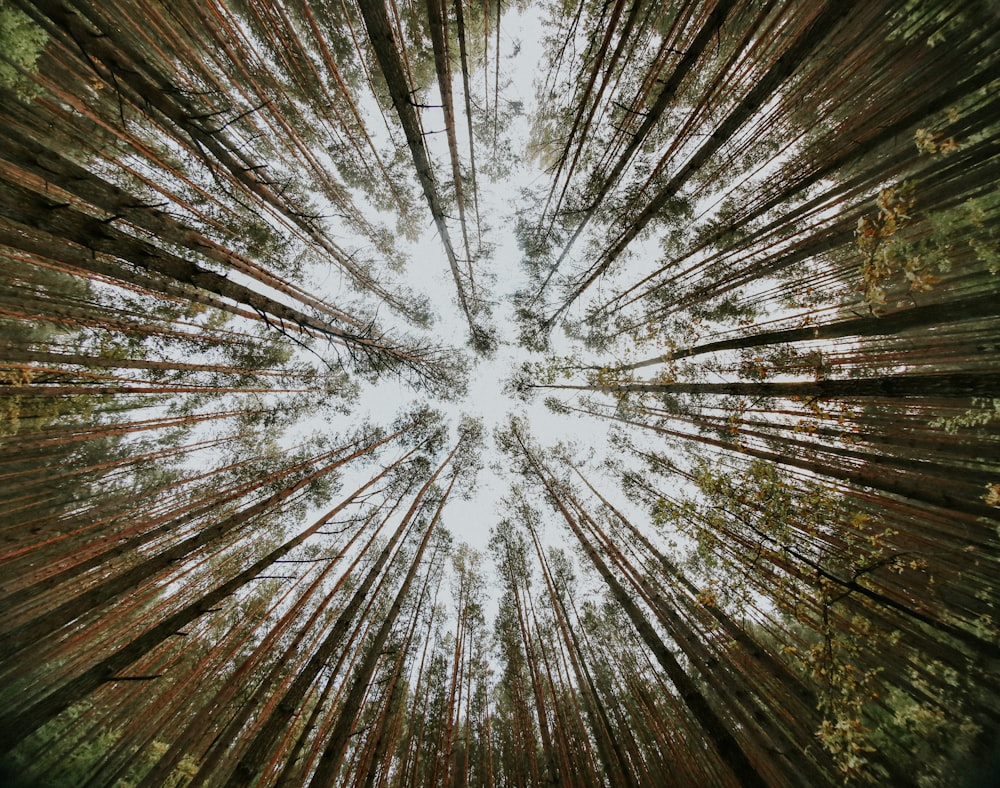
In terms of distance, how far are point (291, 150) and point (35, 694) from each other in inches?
442

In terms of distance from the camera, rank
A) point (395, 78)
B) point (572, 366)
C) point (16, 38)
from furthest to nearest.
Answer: point (572, 366)
point (395, 78)
point (16, 38)

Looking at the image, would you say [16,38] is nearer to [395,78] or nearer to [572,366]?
[395,78]

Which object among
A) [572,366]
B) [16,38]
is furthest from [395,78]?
[572,366]

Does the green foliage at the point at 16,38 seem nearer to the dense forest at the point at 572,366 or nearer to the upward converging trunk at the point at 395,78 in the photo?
the dense forest at the point at 572,366

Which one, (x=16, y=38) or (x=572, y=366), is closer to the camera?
(x=16, y=38)

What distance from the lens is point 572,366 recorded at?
11406 mm

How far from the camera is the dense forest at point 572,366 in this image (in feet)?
12.7

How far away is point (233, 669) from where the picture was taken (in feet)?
24.4

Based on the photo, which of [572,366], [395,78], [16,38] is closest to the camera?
[16,38]

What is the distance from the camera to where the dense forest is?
3.87 metres

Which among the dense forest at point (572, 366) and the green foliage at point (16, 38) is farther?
the dense forest at point (572, 366)

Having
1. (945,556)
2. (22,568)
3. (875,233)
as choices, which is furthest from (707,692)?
(22,568)

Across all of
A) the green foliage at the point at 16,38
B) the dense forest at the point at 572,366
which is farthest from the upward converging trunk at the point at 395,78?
the green foliage at the point at 16,38

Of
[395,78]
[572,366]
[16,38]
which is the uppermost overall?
Result: [395,78]
